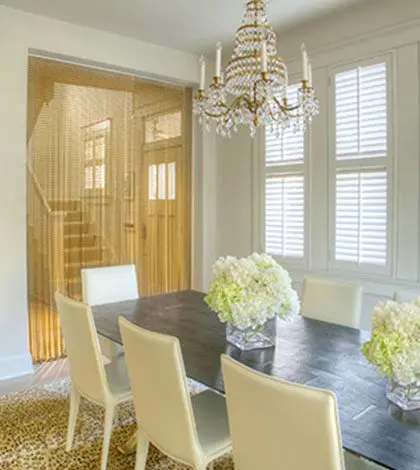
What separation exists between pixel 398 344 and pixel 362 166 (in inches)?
95.6

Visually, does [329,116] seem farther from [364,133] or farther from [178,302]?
[178,302]

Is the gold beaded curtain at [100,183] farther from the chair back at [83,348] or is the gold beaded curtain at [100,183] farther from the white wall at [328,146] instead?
the chair back at [83,348]

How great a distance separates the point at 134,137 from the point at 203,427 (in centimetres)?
327

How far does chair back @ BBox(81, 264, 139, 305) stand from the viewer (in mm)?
3168

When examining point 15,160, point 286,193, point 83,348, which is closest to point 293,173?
point 286,193

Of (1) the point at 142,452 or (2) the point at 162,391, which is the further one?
(1) the point at 142,452

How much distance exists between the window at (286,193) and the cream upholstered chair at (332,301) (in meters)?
1.13

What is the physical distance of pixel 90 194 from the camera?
166 inches

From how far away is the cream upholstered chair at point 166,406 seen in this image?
1613 mm

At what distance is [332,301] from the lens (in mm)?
2799

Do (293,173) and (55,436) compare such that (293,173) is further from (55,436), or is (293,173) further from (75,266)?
(55,436)

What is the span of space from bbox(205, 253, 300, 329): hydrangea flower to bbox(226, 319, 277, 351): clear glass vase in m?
0.05

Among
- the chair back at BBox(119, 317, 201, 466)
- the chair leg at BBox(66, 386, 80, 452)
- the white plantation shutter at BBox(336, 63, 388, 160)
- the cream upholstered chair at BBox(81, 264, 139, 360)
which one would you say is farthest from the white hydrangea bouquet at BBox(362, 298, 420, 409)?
the white plantation shutter at BBox(336, 63, 388, 160)

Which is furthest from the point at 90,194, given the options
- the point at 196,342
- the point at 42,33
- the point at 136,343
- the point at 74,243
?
the point at 136,343
